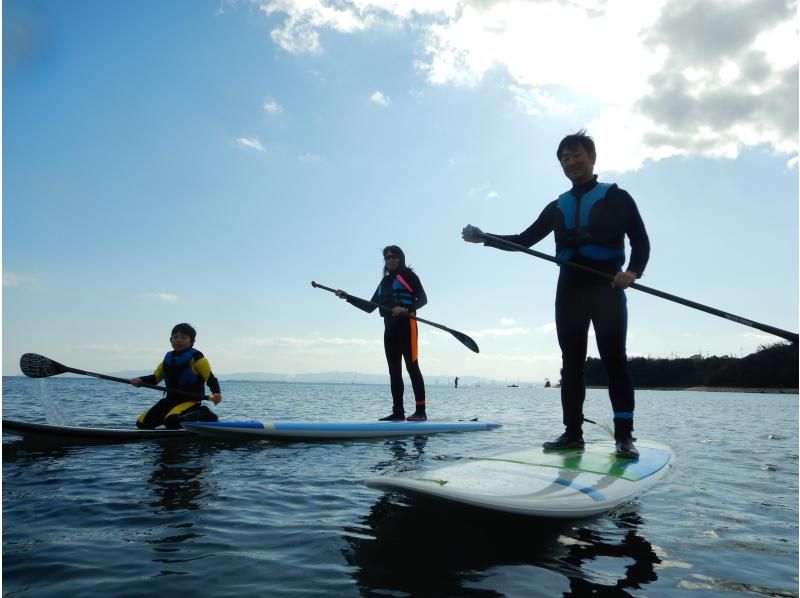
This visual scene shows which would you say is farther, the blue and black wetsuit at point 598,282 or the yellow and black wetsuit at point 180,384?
the yellow and black wetsuit at point 180,384

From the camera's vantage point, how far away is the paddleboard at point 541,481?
9.12 feet

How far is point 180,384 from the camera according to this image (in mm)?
6758

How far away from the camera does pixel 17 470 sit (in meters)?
4.48

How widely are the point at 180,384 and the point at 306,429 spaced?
5.43 feet

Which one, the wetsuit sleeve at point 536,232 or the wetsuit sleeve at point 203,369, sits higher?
the wetsuit sleeve at point 536,232

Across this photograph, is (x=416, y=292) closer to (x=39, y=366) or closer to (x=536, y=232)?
(x=536, y=232)

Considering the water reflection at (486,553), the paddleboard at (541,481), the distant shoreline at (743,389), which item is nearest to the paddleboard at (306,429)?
the paddleboard at (541,481)

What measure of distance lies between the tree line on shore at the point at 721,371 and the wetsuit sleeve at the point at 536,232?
196 feet

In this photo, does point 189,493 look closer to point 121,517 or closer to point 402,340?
point 121,517

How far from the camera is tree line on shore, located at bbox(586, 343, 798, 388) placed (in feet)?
214

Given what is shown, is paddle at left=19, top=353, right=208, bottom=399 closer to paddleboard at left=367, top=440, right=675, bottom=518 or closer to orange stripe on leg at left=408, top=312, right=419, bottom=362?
orange stripe on leg at left=408, top=312, right=419, bottom=362

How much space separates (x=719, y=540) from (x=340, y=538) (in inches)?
82.9

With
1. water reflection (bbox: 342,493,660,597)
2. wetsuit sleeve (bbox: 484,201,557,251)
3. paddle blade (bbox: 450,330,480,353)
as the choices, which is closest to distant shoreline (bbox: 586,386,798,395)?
paddle blade (bbox: 450,330,480,353)

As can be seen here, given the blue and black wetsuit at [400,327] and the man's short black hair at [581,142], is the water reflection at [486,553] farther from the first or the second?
the blue and black wetsuit at [400,327]
